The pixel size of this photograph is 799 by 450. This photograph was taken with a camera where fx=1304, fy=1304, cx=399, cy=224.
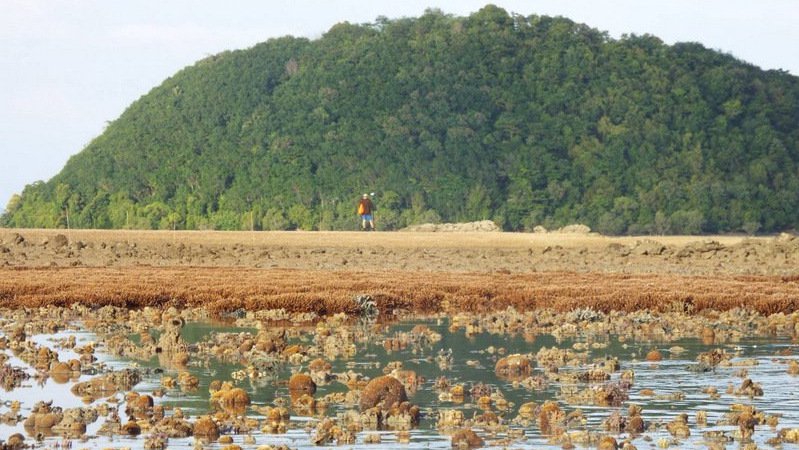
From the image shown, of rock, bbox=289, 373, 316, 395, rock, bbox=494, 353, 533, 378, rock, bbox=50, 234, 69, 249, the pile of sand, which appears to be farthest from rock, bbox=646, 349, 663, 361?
the pile of sand

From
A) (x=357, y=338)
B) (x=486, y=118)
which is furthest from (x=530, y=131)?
(x=357, y=338)

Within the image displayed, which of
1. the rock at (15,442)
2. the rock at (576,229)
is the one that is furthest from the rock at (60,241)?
the rock at (15,442)

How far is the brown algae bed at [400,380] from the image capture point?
470 inches

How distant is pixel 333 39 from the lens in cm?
9525

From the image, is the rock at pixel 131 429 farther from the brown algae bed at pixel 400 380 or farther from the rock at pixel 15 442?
the rock at pixel 15 442

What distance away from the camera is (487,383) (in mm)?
15195

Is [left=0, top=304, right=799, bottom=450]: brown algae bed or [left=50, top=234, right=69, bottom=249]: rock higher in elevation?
[left=50, top=234, right=69, bottom=249]: rock

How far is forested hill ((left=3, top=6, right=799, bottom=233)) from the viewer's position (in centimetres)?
7569

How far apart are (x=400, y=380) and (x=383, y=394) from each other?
196cm

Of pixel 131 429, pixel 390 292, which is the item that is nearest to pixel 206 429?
pixel 131 429

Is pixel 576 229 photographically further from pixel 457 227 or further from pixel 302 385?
pixel 302 385

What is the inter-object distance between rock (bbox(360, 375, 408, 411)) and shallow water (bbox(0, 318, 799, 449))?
0.33 m

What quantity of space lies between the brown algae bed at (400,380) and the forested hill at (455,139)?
50.4 metres

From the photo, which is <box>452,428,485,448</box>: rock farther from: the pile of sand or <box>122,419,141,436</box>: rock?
the pile of sand
